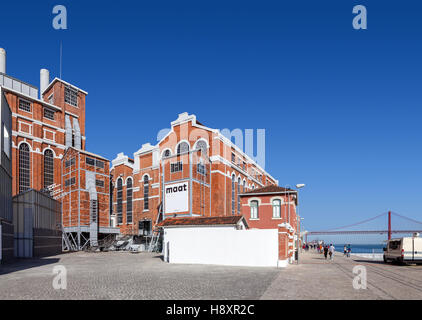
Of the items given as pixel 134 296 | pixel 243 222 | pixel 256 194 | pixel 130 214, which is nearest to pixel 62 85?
pixel 130 214

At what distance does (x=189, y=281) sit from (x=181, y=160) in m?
25.6

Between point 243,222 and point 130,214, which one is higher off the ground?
point 243,222

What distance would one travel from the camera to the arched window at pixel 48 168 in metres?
52.4

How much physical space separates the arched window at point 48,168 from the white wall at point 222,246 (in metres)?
34.4

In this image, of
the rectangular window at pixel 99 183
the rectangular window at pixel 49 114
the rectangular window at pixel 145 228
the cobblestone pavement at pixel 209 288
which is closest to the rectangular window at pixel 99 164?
the rectangular window at pixel 99 183

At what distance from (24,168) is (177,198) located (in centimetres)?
2610

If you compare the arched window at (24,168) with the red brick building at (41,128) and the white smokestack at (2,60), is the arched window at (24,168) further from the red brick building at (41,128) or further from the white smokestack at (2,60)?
the white smokestack at (2,60)

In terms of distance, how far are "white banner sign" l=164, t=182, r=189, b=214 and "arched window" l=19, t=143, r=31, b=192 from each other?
2353 cm

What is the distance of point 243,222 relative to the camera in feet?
81.0

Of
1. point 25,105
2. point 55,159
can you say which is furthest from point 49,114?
point 55,159

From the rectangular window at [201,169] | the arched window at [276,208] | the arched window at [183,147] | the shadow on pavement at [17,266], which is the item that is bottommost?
the shadow on pavement at [17,266]

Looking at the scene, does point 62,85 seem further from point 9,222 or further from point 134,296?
A: point 134,296

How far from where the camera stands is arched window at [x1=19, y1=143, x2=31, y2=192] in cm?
4866
